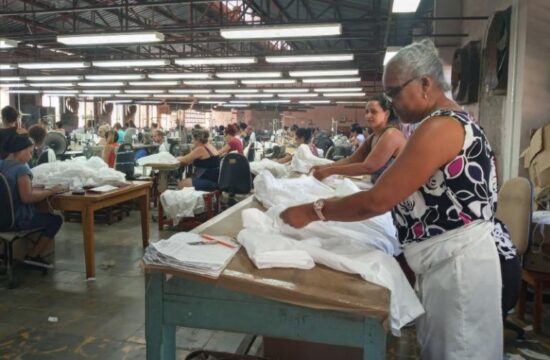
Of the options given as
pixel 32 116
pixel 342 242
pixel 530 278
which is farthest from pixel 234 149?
pixel 32 116

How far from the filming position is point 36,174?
4004 mm

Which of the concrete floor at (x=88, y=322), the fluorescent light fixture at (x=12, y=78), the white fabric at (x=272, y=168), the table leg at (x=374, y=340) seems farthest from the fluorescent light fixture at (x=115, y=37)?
the fluorescent light fixture at (x=12, y=78)

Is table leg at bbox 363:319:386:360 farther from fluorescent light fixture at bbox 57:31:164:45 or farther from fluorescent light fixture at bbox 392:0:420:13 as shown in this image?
fluorescent light fixture at bbox 57:31:164:45

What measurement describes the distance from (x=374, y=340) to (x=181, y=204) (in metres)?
4.37

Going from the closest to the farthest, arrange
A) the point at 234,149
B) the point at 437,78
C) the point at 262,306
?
the point at 262,306
the point at 437,78
the point at 234,149

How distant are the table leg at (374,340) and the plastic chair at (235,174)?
4.37 m

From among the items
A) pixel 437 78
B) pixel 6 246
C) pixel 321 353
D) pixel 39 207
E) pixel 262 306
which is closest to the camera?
pixel 262 306

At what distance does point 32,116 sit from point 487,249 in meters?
15.4

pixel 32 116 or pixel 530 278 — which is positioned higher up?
pixel 32 116

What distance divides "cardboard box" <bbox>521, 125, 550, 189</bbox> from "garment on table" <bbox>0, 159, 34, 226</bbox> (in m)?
4.06

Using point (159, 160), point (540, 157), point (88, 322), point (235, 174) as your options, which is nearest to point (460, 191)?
point (88, 322)

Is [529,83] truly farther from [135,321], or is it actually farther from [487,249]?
[135,321]

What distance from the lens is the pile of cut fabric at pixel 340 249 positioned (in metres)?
1.25

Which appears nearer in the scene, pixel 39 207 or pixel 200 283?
pixel 200 283
